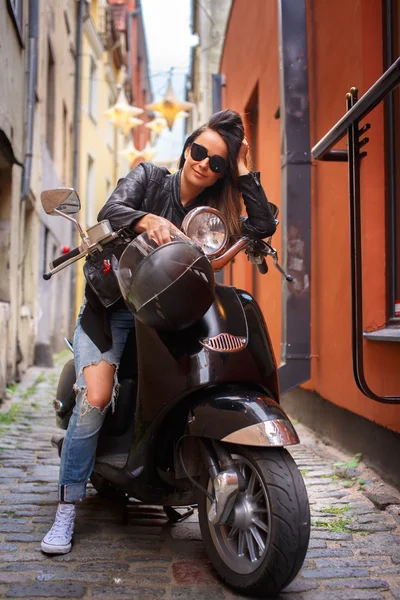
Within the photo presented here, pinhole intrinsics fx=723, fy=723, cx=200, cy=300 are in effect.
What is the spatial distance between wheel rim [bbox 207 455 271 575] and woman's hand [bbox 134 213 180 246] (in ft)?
2.52

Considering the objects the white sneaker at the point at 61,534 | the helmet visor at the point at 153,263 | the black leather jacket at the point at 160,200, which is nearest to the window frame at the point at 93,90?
the black leather jacket at the point at 160,200

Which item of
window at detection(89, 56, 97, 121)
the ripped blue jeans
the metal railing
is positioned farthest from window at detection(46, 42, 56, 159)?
the ripped blue jeans

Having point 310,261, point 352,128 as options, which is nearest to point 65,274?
point 310,261

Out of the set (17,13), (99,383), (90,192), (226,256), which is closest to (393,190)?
(226,256)

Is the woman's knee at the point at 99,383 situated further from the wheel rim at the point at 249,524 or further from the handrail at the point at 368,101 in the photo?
the handrail at the point at 368,101

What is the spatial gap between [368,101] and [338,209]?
1919 millimetres

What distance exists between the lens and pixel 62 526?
284cm

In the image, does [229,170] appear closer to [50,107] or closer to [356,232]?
[356,232]

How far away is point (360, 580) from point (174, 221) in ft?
5.03

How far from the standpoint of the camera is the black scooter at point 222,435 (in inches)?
88.3

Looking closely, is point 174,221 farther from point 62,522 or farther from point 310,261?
point 310,261

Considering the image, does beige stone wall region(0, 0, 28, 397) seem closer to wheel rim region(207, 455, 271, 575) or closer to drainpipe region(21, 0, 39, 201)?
drainpipe region(21, 0, 39, 201)

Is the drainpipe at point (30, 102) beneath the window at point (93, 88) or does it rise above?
beneath

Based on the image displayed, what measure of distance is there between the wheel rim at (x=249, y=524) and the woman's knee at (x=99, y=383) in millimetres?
586
